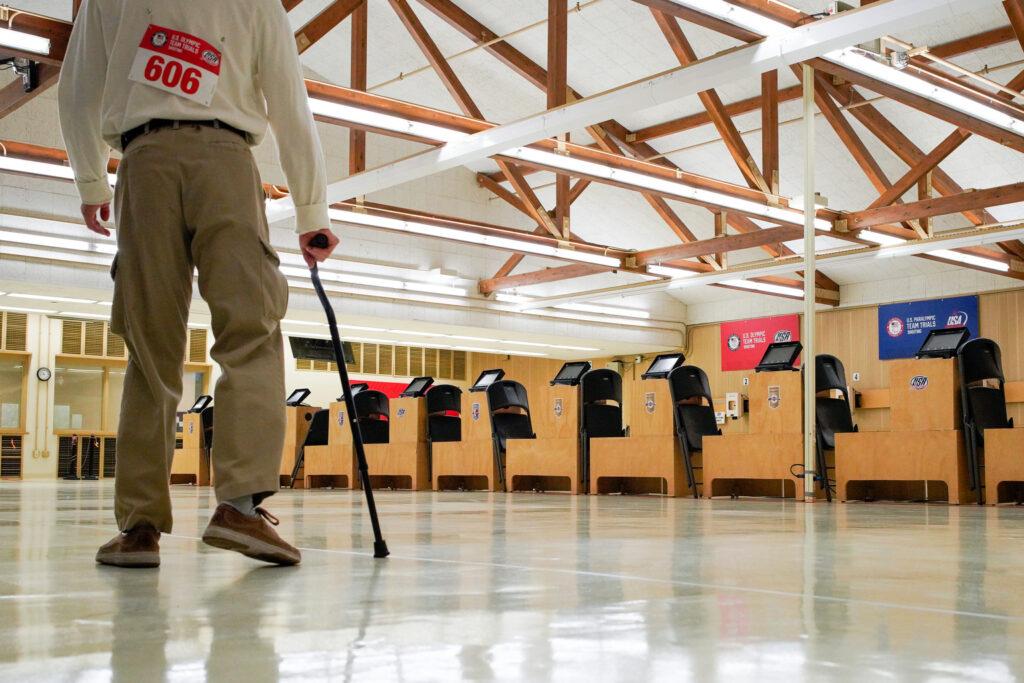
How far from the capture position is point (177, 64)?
2.17 m

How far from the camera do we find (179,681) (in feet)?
→ 3.24

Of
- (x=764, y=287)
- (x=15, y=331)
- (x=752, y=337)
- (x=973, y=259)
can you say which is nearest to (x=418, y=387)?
(x=764, y=287)

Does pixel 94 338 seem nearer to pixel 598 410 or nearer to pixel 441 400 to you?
pixel 441 400

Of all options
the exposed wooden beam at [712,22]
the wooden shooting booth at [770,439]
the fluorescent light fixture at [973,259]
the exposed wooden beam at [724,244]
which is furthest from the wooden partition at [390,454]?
the fluorescent light fixture at [973,259]

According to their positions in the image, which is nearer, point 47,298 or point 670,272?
point 47,298

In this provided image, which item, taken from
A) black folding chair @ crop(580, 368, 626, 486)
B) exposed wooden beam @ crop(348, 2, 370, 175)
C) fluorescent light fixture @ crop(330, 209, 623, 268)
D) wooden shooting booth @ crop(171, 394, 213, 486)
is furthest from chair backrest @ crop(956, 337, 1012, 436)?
wooden shooting booth @ crop(171, 394, 213, 486)

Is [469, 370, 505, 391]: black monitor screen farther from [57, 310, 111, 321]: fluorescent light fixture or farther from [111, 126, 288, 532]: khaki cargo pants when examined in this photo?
[111, 126, 288, 532]: khaki cargo pants

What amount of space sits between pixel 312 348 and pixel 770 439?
Result: 14.2 m

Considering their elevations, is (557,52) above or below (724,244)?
above

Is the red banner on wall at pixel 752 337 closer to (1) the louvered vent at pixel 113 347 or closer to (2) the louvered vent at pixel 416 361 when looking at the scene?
(2) the louvered vent at pixel 416 361

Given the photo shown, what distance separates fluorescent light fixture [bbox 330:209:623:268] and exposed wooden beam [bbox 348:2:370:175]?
0.77 m

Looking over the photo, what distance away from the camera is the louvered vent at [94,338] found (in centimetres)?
1994

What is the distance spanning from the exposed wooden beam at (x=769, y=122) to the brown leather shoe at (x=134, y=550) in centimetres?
992

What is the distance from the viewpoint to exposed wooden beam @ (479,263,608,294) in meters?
16.7
